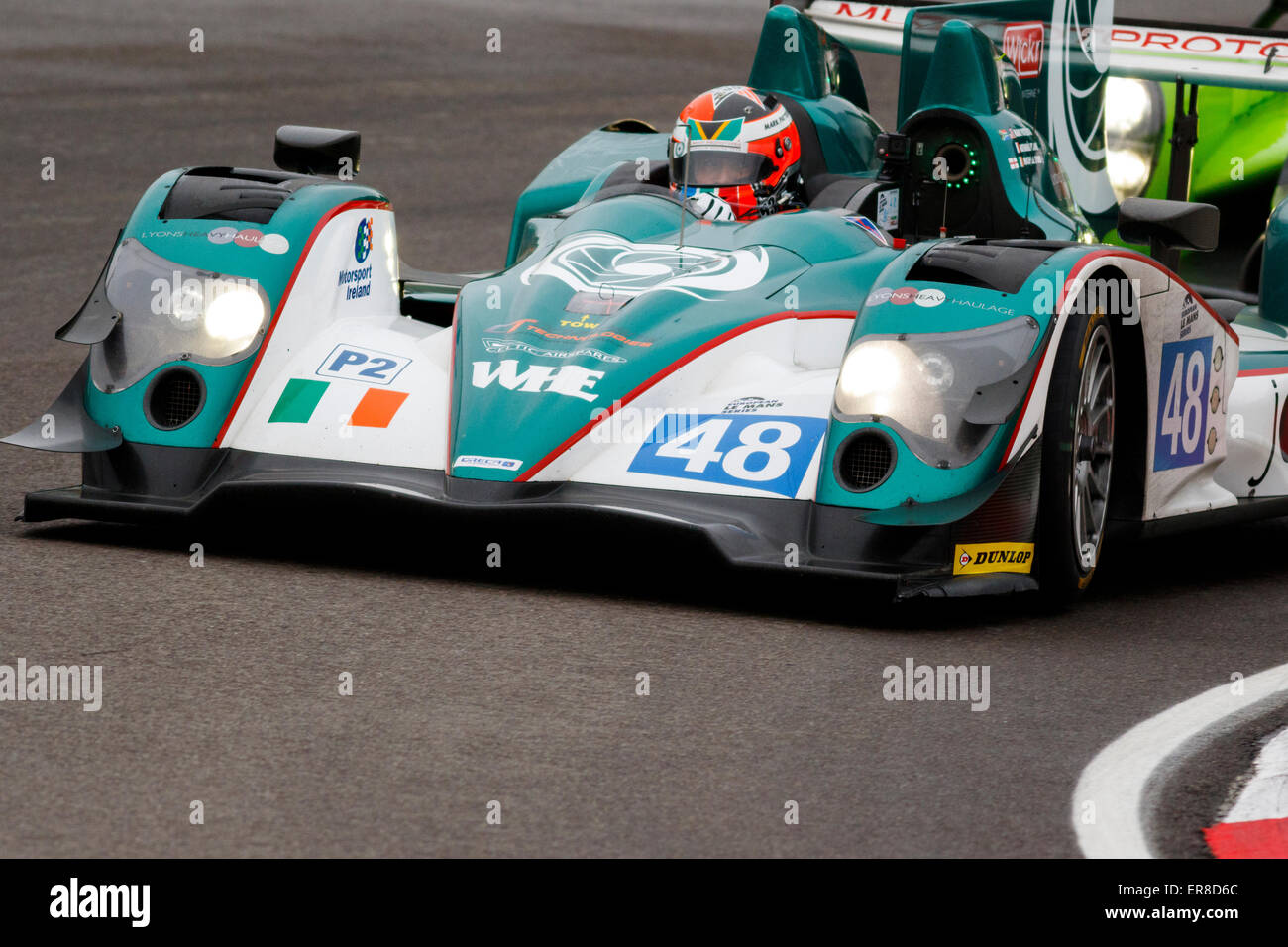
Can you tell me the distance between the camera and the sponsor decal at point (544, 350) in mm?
6375

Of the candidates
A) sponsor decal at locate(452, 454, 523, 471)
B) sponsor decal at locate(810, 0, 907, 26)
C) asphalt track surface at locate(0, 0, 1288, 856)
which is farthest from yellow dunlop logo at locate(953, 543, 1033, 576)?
sponsor decal at locate(810, 0, 907, 26)

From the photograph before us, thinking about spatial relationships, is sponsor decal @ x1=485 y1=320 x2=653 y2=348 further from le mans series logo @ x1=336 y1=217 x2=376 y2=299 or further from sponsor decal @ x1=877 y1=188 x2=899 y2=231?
sponsor decal @ x1=877 y1=188 x2=899 y2=231

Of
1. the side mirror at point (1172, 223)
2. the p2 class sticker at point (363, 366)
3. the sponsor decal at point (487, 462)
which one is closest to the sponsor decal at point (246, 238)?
the p2 class sticker at point (363, 366)

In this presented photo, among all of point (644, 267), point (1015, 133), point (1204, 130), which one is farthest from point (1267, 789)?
point (1204, 130)

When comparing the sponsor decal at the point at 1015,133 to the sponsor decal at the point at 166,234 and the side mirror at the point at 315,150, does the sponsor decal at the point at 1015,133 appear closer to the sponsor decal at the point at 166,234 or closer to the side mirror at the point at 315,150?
the side mirror at the point at 315,150

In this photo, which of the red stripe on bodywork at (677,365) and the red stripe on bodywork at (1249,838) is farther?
the red stripe on bodywork at (677,365)

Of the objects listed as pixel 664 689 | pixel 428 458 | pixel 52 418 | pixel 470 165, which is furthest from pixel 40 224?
pixel 664 689

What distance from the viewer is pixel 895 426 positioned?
6035mm

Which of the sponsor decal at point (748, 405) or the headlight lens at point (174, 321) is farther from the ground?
the headlight lens at point (174, 321)

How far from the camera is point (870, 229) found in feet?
24.1

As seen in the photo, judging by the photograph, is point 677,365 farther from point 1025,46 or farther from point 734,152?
point 1025,46

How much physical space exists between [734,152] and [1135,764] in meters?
3.31

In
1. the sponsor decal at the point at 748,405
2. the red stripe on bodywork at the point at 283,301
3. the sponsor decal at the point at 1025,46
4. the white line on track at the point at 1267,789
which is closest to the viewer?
the white line on track at the point at 1267,789

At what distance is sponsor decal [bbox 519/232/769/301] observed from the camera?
22.0 feet
